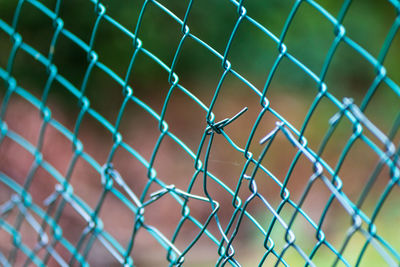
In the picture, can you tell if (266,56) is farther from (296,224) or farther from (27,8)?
(27,8)

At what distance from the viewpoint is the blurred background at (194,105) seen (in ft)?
8.95

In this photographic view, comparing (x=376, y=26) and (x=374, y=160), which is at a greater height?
(x=376, y=26)

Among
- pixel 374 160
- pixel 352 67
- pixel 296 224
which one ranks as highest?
pixel 352 67

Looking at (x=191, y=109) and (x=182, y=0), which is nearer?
(x=182, y=0)

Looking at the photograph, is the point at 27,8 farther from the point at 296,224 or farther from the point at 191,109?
the point at 296,224

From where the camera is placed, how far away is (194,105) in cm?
329

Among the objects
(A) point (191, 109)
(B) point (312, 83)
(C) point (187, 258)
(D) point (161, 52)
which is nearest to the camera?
(C) point (187, 258)

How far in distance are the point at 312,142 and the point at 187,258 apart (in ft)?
3.38

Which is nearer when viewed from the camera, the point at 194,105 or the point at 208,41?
the point at 208,41

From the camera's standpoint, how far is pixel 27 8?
2.79 m

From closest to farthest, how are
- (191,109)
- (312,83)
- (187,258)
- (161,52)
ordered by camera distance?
(187,258), (161,52), (312,83), (191,109)

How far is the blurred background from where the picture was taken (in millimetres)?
2727

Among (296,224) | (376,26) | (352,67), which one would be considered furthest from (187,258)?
(376,26)

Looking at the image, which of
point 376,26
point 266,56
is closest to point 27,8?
point 266,56
